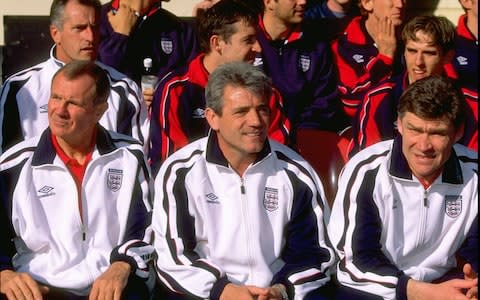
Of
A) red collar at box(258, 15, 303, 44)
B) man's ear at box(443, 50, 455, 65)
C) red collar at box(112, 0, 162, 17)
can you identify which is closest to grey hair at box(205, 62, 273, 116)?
man's ear at box(443, 50, 455, 65)

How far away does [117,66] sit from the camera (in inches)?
228

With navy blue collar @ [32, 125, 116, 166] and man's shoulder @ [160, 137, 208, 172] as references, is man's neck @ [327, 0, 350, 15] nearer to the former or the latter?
man's shoulder @ [160, 137, 208, 172]

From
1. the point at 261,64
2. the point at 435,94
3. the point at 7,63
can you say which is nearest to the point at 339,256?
the point at 435,94

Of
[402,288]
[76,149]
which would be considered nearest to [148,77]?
[76,149]

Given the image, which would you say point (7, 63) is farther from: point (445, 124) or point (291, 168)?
point (445, 124)

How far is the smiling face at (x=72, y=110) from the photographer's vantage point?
14.4ft

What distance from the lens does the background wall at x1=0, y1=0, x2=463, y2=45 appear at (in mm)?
6754

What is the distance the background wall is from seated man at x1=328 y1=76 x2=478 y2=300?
2741 mm

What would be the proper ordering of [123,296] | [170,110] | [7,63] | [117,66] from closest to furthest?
1. [123,296]
2. [170,110]
3. [117,66]
4. [7,63]

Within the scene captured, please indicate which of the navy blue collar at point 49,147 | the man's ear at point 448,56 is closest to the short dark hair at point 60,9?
the navy blue collar at point 49,147

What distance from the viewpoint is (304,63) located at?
19.3 feet

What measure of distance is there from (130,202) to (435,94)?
1.33m

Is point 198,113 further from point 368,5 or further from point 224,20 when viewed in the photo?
point 368,5

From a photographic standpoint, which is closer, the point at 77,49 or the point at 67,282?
the point at 67,282
